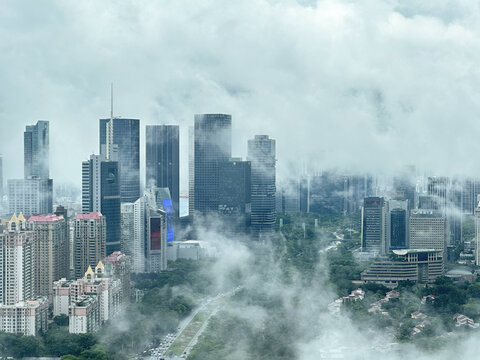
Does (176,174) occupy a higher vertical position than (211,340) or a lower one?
higher

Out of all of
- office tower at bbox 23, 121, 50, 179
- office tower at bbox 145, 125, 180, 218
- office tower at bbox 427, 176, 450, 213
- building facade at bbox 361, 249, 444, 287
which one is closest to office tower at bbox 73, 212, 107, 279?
office tower at bbox 23, 121, 50, 179

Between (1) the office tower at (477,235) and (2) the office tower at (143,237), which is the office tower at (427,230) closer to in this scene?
(1) the office tower at (477,235)

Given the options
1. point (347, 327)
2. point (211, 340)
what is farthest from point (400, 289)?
point (211, 340)

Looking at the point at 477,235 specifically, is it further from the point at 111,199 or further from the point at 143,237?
the point at 111,199

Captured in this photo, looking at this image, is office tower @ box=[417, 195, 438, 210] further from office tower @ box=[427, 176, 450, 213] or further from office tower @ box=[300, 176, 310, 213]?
office tower @ box=[300, 176, 310, 213]

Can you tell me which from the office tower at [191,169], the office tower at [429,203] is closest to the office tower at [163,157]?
the office tower at [191,169]

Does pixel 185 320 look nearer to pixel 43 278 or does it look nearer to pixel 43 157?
pixel 43 278
